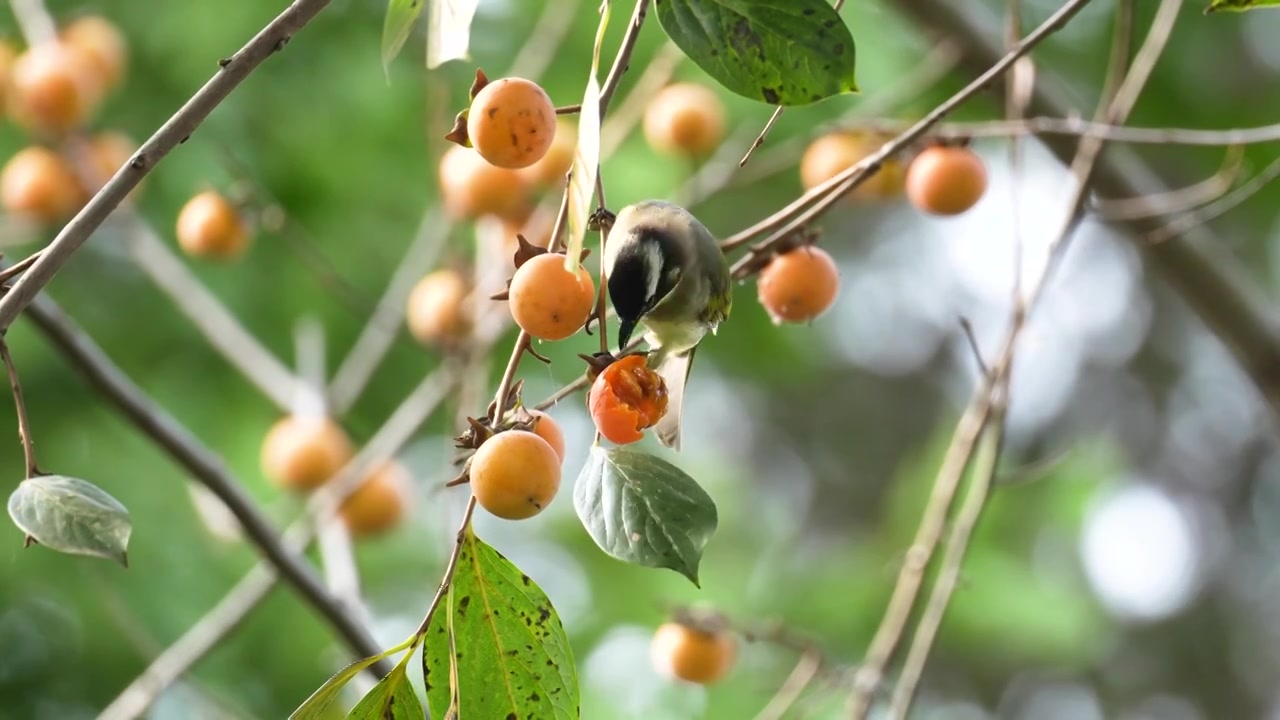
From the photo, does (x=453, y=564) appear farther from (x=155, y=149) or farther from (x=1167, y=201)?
(x=1167, y=201)

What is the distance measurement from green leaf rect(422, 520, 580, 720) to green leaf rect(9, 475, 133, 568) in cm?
13

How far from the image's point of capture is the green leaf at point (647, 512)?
44 centimetres

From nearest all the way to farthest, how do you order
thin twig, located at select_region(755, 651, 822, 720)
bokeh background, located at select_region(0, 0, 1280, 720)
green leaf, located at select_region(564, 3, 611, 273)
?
green leaf, located at select_region(564, 3, 611, 273) < thin twig, located at select_region(755, 651, 822, 720) < bokeh background, located at select_region(0, 0, 1280, 720)

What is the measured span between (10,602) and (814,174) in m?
1.44

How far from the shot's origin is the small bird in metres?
0.44

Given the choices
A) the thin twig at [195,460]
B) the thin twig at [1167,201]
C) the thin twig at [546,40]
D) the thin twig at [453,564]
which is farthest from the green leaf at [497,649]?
the thin twig at [546,40]

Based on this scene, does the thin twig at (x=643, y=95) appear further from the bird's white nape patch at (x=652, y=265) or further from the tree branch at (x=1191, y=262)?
the bird's white nape patch at (x=652, y=265)

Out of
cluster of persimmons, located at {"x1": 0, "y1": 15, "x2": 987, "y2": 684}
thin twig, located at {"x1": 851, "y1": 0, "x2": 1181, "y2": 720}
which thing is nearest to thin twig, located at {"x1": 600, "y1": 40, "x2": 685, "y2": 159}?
cluster of persimmons, located at {"x1": 0, "y1": 15, "x2": 987, "y2": 684}

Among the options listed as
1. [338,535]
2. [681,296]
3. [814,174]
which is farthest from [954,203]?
[338,535]

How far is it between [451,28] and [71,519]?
0.24 metres

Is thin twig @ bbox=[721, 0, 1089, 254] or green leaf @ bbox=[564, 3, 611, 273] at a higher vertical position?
thin twig @ bbox=[721, 0, 1089, 254]

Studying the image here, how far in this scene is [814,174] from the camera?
2.93 ft

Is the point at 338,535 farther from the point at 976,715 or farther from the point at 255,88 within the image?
the point at 976,715

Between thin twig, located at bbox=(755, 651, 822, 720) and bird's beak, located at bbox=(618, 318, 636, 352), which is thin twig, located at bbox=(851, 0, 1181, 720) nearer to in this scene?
thin twig, located at bbox=(755, 651, 822, 720)
